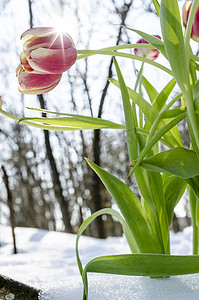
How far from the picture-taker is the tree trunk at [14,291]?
0.47m

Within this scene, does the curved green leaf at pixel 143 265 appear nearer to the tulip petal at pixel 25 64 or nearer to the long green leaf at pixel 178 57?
the long green leaf at pixel 178 57

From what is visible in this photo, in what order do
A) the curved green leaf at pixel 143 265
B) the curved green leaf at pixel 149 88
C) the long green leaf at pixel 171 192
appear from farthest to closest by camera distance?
the curved green leaf at pixel 149 88 → the long green leaf at pixel 171 192 → the curved green leaf at pixel 143 265

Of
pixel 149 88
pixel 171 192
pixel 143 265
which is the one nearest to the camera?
pixel 143 265

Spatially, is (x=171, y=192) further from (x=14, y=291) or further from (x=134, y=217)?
(x=14, y=291)

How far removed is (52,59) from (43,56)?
14mm

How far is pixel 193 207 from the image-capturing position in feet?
2.18

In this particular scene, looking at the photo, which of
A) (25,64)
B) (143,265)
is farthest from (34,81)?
(143,265)

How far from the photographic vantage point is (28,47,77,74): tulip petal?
486mm

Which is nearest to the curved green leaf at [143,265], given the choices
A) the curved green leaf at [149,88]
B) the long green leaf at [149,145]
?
the long green leaf at [149,145]

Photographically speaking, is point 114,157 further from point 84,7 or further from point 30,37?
point 30,37

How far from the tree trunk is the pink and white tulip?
26 cm

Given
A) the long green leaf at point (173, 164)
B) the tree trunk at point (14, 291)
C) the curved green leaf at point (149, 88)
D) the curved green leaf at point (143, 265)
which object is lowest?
the tree trunk at point (14, 291)

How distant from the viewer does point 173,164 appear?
0.47m

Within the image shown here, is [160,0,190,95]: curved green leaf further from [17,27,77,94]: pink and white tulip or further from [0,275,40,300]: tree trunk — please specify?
[0,275,40,300]: tree trunk
